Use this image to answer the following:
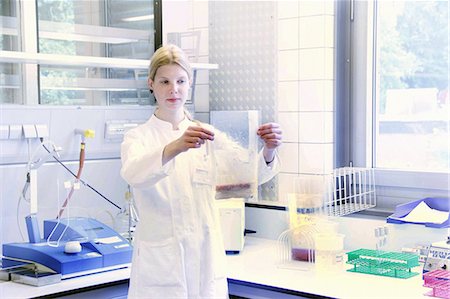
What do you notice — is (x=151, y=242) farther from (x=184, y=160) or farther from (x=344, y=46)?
(x=344, y=46)

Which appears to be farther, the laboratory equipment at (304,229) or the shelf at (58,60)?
the laboratory equipment at (304,229)

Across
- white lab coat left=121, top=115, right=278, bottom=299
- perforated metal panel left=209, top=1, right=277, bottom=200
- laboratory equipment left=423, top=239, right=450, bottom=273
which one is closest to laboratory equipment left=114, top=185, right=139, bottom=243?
perforated metal panel left=209, top=1, right=277, bottom=200

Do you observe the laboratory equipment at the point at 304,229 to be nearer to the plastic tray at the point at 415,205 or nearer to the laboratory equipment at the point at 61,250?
the plastic tray at the point at 415,205

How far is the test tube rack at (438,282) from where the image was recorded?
90.7 inches

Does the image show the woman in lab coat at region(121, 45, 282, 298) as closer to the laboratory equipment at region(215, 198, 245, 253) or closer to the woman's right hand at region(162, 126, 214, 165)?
the woman's right hand at region(162, 126, 214, 165)

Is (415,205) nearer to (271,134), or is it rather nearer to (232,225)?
(232,225)

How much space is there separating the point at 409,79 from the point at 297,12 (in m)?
0.58

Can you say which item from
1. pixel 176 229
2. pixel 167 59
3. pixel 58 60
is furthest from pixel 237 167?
pixel 58 60

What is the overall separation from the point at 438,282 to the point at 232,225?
992mm

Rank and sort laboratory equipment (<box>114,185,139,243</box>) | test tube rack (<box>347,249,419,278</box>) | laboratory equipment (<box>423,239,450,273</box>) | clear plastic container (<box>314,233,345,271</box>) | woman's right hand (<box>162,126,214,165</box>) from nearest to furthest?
woman's right hand (<box>162,126,214,165</box>) < laboratory equipment (<box>423,239,450,273</box>) < test tube rack (<box>347,249,419,278</box>) < clear plastic container (<box>314,233,345,271</box>) < laboratory equipment (<box>114,185,139,243</box>)

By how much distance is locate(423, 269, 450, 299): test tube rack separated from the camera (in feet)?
7.56

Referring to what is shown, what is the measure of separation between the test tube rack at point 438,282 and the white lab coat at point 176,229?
2.19 feet

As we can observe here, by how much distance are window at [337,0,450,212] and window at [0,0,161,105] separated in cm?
99

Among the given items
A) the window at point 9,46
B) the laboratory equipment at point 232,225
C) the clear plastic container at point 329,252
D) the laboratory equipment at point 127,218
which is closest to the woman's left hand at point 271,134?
the clear plastic container at point 329,252
